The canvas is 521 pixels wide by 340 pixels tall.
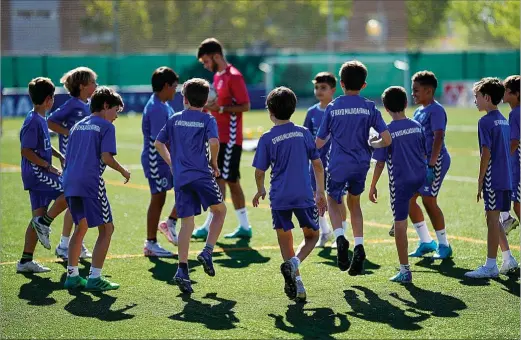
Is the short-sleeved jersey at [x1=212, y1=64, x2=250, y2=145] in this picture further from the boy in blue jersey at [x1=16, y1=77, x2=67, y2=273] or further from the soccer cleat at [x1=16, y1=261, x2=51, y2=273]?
the soccer cleat at [x1=16, y1=261, x2=51, y2=273]

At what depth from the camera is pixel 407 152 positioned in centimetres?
855

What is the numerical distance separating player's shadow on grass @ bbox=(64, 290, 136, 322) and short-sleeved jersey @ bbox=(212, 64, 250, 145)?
3.72 m

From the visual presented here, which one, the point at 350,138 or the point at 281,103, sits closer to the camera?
the point at 281,103

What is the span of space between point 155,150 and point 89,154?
73.5 inches

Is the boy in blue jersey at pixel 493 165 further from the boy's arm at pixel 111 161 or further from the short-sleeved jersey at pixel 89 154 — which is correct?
the short-sleeved jersey at pixel 89 154

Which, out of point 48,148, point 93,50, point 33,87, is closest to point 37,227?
point 48,148

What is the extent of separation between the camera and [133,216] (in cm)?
1271

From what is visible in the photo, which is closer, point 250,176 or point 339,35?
point 250,176

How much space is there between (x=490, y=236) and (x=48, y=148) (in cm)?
430

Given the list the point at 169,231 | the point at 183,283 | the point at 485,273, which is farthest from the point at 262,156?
the point at 169,231

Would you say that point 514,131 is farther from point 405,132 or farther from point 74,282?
point 74,282

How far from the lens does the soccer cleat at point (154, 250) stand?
32.4 ft

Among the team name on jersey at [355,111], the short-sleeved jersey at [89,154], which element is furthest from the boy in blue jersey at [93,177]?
the team name on jersey at [355,111]

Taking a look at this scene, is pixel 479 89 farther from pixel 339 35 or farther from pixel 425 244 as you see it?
pixel 339 35
